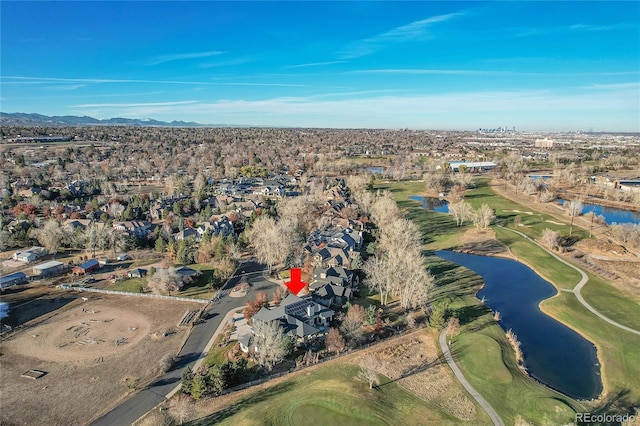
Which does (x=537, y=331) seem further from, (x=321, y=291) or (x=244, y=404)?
(x=244, y=404)

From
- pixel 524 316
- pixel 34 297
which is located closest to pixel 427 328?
pixel 524 316

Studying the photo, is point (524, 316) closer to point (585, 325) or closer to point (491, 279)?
point (585, 325)

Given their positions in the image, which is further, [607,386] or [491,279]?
[491,279]

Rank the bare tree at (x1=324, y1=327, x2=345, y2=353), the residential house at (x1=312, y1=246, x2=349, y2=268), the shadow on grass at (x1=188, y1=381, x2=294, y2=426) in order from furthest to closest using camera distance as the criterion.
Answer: the residential house at (x1=312, y1=246, x2=349, y2=268) < the bare tree at (x1=324, y1=327, x2=345, y2=353) < the shadow on grass at (x1=188, y1=381, x2=294, y2=426)

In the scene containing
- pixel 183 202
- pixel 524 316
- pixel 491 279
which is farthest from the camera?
pixel 183 202

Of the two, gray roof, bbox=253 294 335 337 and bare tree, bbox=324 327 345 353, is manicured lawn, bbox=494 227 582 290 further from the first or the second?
gray roof, bbox=253 294 335 337

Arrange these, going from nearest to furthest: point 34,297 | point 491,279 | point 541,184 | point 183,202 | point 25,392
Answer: point 25,392
point 34,297
point 491,279
point 183,202
point 541,184

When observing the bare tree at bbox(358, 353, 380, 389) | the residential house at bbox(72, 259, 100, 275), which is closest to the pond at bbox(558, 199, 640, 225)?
the bare tree at bbox(358, 353, 380, 389)
